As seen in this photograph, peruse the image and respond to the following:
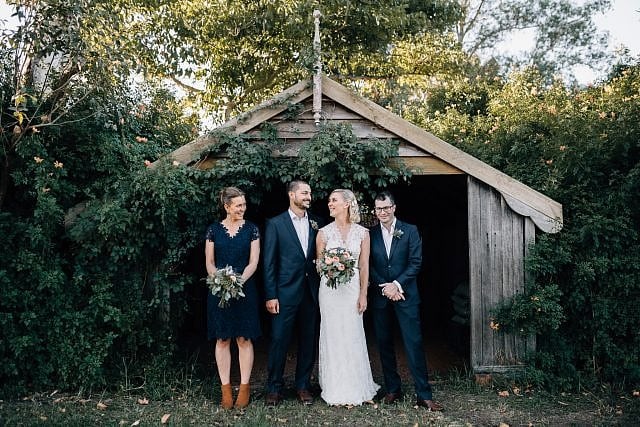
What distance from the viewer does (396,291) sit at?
5477 mm

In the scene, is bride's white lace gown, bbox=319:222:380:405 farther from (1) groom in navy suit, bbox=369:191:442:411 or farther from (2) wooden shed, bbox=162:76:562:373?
(2) wooden shed, bbox=162:76:562:373

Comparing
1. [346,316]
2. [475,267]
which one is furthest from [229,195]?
[475,267]

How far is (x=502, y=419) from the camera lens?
17.9 ft

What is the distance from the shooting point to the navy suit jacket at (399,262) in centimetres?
556

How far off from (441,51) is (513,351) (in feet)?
36.8

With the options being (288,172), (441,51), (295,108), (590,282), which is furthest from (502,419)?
(441,51)

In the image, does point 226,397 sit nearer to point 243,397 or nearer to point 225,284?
point 243,397

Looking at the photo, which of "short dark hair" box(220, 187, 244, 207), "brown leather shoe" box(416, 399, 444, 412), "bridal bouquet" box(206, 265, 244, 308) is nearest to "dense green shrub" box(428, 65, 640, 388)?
"brown leather shoe" box(416, 399, 444, 412)

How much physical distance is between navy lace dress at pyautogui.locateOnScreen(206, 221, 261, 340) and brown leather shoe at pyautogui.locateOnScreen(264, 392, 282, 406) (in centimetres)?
68

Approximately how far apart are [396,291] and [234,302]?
159 cm

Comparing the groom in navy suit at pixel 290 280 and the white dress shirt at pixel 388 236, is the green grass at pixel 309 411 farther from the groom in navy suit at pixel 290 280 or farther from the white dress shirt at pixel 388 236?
the white dress shirt at pixel 388 236

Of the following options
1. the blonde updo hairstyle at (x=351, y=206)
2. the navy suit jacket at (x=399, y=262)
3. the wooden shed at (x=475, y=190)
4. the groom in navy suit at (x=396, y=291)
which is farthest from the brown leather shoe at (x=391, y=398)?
the blonde updo hairstyle at (x=351, y=206)

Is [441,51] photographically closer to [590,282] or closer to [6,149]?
[590,282]

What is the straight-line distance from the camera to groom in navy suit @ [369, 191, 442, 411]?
18.1 ft
